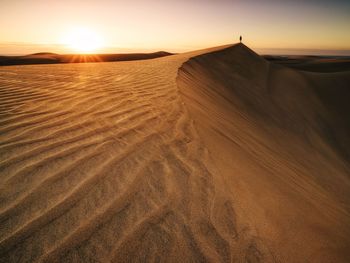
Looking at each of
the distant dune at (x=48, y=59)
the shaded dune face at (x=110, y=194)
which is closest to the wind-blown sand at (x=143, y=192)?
the shaded dune face at (x=110, y=194)

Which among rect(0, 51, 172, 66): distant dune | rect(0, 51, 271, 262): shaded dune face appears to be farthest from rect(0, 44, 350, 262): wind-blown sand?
rect(0, 51, 172, 66): distant dune

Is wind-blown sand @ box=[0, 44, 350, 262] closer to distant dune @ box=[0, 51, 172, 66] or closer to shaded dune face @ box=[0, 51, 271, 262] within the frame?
shaded dune face @ box=[0, 51, 271, 262]

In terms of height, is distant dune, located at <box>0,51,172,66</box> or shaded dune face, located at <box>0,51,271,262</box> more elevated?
shaded dune face, located at <box>0,51,271,262</box>

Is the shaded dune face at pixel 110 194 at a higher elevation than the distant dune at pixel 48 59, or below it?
higher

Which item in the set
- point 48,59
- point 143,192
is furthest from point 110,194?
point 48,59

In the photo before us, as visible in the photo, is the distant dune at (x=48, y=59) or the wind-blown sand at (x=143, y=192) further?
the distant dune at (x=48, y=59)

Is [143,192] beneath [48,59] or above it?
above

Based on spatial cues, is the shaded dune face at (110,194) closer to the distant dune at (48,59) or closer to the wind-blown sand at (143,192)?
the wind-blown sand at (143,192)

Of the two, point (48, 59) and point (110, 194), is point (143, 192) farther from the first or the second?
point (48, 59)

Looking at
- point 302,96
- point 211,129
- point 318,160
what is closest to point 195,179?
point 211,129

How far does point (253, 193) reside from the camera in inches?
84.5

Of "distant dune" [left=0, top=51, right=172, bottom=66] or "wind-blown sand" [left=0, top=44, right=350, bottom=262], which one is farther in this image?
"distant dune" [left=0, top=51, right=172, bottom=66]

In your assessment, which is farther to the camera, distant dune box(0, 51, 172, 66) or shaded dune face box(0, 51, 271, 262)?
distant dune box(0, 51, 172, 66)

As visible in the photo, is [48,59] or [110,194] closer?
[110,194]
